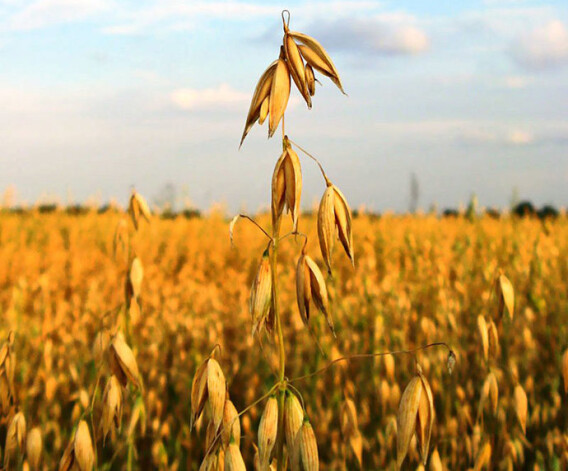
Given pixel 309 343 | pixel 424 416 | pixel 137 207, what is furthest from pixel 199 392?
pixel 309 343

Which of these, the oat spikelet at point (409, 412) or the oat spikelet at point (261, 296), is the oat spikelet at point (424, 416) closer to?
the oat spikelet at point (409, 412)

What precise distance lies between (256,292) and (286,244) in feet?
16.3

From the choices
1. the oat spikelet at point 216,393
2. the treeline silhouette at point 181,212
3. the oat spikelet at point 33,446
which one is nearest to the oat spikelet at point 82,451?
the oat spikelet at point 33,446

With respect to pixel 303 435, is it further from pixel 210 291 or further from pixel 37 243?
pixel 37 243

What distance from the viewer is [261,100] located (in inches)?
27.1

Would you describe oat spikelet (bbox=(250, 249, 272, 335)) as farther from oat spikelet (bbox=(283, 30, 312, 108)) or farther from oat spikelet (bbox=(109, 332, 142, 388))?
oat spikelet (bbox=(109, 332, 142, 388))

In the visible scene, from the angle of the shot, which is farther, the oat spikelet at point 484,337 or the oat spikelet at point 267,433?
the oat spikelet at point 484,337

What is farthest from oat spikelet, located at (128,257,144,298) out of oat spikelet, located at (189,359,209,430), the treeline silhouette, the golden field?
the treeline silhouette

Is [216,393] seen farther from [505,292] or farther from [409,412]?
[505,292]

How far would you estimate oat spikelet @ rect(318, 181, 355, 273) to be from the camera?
2.33ft

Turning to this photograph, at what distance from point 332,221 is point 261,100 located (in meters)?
0.15

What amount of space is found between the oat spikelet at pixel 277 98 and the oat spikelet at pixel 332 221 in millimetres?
93

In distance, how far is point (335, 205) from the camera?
724 mm

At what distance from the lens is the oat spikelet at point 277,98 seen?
26.4 inches
